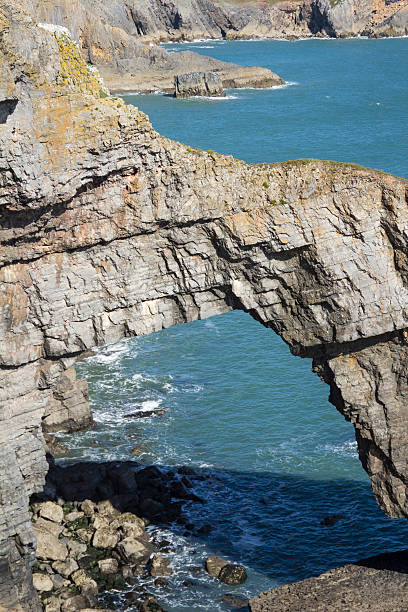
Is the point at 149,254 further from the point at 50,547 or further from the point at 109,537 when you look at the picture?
the point at 50,547

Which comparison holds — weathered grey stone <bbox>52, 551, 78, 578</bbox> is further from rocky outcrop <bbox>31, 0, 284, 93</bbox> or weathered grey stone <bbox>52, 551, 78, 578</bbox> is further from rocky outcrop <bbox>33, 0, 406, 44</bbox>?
rocky outcrop <bbox>33, 0, 406, 44</bbox>

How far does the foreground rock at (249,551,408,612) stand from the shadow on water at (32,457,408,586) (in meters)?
2.82

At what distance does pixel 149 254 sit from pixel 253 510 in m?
14.6

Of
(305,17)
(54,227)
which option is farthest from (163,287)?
(305,17)

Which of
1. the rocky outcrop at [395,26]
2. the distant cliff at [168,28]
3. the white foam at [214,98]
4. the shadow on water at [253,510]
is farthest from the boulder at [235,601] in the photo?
the rocky outcrop at [395,26]

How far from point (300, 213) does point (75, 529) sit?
1499 centimetres

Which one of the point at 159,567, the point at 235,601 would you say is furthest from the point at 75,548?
the point at 235,601

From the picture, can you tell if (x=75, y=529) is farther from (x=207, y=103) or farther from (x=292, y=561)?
(x=207, y=103)

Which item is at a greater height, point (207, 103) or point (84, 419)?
point (207, 103)

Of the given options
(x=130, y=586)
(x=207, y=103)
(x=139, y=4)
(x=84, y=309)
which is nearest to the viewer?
(x=84, y=309)

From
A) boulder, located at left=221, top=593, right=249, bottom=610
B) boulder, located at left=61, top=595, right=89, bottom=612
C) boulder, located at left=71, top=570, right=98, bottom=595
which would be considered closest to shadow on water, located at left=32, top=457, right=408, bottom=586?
boulder, located at left=221, top=593, right=249, bottom=610

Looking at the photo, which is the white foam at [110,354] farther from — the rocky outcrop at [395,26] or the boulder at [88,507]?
the rocky outcrop at [395,26]

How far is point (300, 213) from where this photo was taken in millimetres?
24969

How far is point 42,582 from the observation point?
2859 centimetres
